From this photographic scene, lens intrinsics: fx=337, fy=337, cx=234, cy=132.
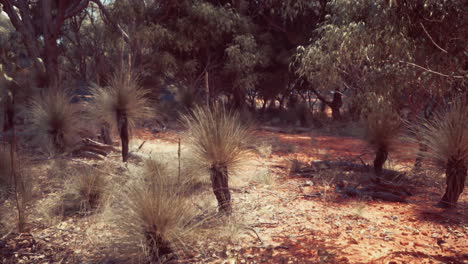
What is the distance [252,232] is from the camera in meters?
3.65

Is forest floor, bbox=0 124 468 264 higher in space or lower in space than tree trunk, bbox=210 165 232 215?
lower

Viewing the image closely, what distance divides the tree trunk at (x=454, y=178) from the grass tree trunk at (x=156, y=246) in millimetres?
3387

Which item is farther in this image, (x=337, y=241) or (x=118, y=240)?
(x=337, y=241)

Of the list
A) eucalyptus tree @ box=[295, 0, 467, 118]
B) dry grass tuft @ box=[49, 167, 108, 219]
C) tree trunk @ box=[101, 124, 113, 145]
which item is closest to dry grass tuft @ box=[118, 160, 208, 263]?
dry grass tuft @ box=[49, 167, 108, 219]

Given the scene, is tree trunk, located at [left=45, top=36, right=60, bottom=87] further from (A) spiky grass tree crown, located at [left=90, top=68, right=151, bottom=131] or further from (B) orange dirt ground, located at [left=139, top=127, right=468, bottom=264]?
(B) orange dirt ground, located at [left=139, top=127, right=468, bottom=264]

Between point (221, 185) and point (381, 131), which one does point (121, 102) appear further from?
point (381, 131)

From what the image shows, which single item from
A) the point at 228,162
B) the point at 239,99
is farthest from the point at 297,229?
the point at 239,99

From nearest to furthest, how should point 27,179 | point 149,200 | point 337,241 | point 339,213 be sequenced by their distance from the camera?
1. point 149,200
2. point 337,241
3. point 339,213
4. point 27,179

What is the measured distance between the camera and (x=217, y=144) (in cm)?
355

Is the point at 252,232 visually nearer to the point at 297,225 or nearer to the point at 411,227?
the point at 297,225

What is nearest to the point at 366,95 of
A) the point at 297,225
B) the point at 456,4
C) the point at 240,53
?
the point at 456,4

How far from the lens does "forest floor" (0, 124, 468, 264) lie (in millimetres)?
3131

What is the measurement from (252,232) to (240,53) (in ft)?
30.4

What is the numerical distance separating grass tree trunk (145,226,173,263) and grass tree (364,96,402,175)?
4.06m
